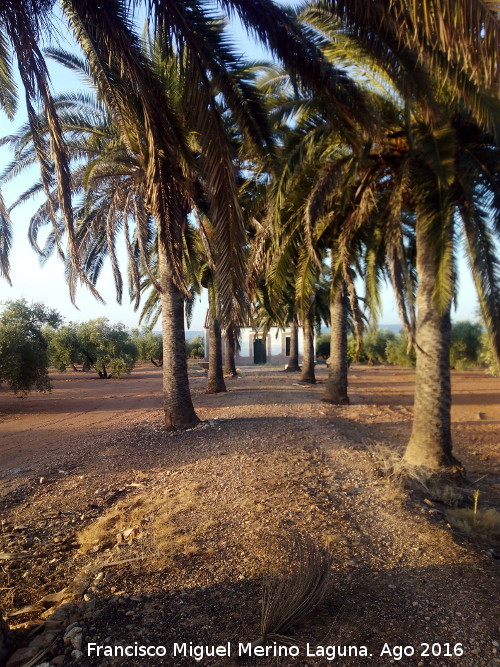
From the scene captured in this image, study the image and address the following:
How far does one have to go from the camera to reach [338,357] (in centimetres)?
1375

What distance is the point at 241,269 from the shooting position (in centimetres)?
353

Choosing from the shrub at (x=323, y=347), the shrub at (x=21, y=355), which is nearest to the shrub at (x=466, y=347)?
the shrub at (x=323, y=347)

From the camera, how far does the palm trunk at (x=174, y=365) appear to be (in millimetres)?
9016

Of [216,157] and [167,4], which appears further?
[216,157]

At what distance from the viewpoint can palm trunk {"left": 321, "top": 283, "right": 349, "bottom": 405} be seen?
13.2m

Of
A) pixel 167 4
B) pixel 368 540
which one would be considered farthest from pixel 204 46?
pixel 368 540

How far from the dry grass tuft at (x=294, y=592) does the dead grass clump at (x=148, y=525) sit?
918 mm

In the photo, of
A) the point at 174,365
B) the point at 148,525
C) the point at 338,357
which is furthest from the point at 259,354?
the point at 148,525

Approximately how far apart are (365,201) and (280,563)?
5345mm

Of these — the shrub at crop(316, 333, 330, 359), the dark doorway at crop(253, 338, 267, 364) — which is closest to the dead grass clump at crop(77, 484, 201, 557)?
the dark doorway at crop(253, 338, 267, 364)

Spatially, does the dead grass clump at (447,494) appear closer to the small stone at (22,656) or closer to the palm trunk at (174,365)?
the small stone at (22,656)

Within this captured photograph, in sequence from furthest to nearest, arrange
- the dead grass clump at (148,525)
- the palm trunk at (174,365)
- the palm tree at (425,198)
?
the palm trunk at (174,365), the palm tree at (425,198), the dead grass clump at (148,525)

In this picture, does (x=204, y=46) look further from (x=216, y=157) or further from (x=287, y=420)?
(x=287, y=420)

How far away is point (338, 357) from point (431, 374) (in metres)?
7.23
